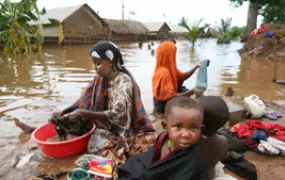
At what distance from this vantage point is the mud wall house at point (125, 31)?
24.8 m

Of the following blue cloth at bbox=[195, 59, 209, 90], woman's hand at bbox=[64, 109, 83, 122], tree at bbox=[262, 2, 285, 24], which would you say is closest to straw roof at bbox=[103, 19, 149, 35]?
tree at bbox=[262, 2, 285, 24]

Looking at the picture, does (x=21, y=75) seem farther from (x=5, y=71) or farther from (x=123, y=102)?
(x=123, y=102)

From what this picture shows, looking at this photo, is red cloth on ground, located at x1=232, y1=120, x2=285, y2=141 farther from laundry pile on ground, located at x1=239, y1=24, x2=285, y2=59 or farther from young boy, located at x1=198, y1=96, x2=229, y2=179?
laundry pile on ground, located at x1=239, y1=24, x2=285, y2=59

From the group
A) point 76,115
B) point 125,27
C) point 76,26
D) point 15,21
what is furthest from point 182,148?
point 125,27

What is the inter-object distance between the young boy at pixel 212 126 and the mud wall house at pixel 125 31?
75.7ft

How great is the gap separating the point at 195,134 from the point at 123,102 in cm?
97

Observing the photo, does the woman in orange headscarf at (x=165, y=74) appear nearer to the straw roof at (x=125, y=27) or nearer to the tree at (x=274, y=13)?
the tree at (x=274, y=13)

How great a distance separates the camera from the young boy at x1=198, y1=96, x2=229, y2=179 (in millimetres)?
1491

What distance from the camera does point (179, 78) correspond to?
4.00 meters

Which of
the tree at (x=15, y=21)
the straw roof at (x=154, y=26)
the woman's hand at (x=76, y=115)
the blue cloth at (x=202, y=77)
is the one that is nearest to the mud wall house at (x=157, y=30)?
the straw roof at (x=154, y=26)

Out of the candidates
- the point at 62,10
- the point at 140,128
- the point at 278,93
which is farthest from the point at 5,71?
the point at 62,10

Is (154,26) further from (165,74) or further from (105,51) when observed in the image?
(105,51)

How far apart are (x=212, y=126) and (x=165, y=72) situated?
7.13 ft

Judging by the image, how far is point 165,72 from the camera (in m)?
3.65
